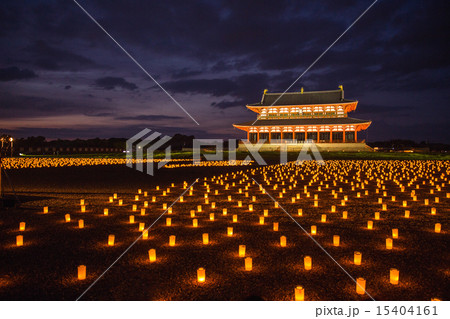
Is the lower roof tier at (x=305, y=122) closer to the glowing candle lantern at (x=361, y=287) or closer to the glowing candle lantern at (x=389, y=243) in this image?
the glowing candle lantern at (x=389, y=243)

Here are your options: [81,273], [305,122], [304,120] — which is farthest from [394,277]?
[304,120]

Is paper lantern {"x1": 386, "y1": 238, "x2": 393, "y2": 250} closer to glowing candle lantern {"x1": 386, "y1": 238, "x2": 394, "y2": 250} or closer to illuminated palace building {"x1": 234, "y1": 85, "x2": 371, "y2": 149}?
glowing candle lantern {"x1": 386, "y1": 238, "x2": 394, "y2": 250}

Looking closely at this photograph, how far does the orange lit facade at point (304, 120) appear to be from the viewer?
138ft

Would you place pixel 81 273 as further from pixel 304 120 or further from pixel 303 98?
pixel 303 98

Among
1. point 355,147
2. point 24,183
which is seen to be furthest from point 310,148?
point 24,183

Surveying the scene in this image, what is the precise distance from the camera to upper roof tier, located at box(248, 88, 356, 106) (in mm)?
45625

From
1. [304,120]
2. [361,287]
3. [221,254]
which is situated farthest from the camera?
[304,120]

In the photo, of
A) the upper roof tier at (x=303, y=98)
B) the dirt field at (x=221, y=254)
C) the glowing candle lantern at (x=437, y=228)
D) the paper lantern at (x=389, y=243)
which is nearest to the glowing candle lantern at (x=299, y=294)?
the dirt field at (x=221, y=254)

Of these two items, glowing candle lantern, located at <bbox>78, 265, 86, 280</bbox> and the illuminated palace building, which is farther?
the illuminated palace building

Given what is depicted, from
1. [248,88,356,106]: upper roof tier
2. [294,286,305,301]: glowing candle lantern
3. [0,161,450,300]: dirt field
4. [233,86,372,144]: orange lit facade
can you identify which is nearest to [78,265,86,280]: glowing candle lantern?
[0,161,450,300]: dirt field

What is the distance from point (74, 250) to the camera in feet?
16.4

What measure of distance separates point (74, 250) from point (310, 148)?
1421 inches

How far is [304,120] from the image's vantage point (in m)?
44.4
